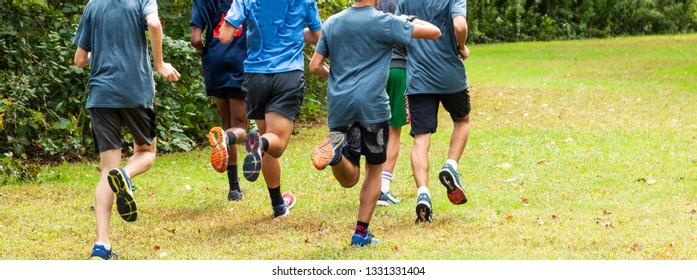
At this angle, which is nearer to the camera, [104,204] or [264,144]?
[104,204]

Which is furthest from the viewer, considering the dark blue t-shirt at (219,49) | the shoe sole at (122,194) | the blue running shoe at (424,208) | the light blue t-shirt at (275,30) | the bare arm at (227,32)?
the dark blue t-shirt at (219,49)

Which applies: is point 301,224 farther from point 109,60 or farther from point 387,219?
point 109,60

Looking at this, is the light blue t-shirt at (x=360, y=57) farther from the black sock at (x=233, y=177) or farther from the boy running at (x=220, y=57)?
the black sock at (x=233, y=177)

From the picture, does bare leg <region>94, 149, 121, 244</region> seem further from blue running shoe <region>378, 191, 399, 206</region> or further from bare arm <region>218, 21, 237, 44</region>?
blue running shoe <region>378, 191, 399, 206</region>

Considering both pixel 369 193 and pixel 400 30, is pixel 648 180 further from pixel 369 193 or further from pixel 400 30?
pixel 400 30

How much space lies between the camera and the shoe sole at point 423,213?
7117 mm

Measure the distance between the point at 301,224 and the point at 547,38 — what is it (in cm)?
2467

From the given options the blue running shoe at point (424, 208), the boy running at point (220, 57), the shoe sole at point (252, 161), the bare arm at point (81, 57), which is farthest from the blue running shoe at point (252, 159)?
the boy running at point (220, 57)

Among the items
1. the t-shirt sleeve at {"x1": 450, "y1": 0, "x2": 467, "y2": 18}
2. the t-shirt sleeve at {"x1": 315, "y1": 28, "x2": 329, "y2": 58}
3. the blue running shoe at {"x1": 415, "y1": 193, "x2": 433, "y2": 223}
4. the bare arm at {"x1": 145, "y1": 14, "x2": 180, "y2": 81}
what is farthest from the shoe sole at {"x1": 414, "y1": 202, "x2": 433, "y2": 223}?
the bare arm at {"x1": 145, "y1": 14, "x2": 180, "y2": 81}

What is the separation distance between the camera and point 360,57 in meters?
6.18

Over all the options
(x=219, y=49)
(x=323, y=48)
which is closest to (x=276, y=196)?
(x=219, y=49)

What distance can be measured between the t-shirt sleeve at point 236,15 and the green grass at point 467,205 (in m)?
1.36

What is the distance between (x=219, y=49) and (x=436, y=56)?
158cm

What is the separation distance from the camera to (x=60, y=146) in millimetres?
10242
